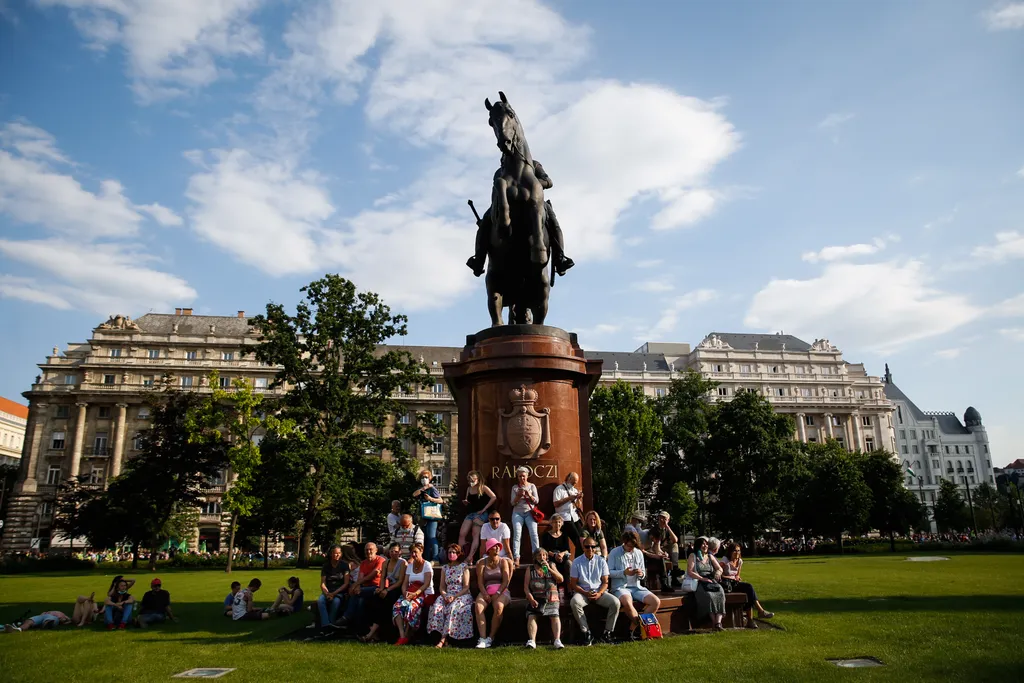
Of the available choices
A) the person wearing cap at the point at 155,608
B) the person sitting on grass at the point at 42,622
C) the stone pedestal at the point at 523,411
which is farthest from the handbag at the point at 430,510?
the person sitting on grass at the point at 42,622

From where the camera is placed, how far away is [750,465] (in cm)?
5216

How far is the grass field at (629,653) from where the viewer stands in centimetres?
779

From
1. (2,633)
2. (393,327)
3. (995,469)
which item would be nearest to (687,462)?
(393,327)

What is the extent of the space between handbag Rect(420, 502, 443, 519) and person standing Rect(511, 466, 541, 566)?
1.70 meters

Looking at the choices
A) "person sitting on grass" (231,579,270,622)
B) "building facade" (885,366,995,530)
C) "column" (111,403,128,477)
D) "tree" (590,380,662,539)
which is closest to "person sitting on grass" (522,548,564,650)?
"person sitting on grass" (231,579,270,622)

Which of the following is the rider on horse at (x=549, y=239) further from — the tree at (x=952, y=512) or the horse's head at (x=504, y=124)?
the tree at (x=952, y=512)

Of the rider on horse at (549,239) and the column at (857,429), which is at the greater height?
the column at (857,429)

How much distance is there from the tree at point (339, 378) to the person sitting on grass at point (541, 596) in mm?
27568

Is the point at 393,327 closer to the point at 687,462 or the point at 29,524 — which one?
the point at 687,462

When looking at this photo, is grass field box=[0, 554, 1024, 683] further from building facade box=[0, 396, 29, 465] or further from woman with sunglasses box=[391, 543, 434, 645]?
building facade box=[0, 396, 29, 465]

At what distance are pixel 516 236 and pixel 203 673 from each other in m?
9.50

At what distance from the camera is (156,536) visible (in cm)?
4041

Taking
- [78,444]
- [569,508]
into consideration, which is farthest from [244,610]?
[78,444]

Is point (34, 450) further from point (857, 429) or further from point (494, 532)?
point (857, 429)
